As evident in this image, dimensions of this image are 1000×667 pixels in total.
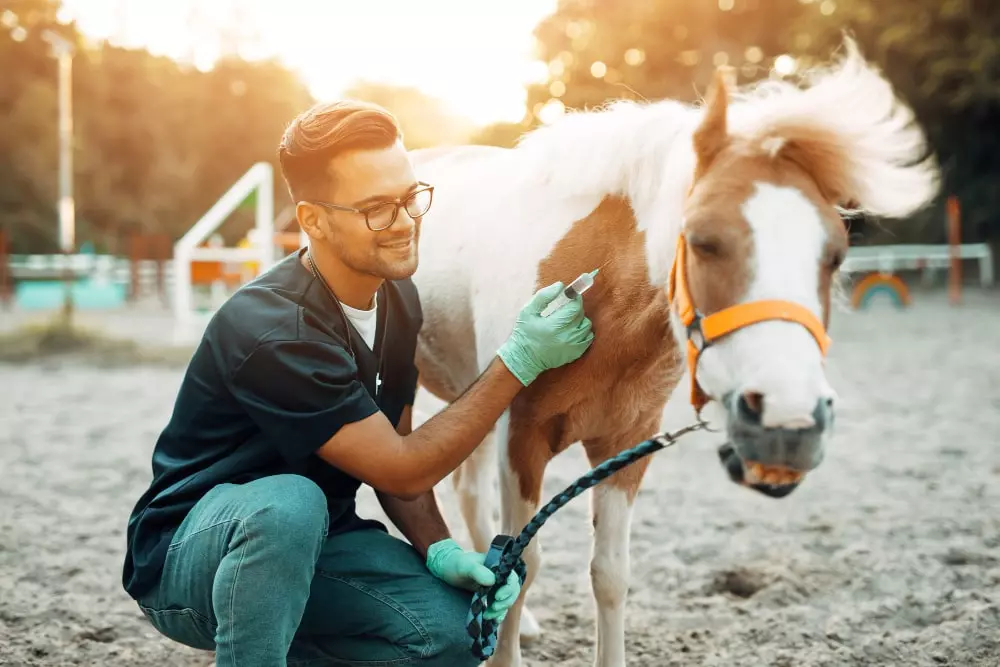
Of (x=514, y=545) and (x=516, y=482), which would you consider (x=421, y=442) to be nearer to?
(x=514, y=545)

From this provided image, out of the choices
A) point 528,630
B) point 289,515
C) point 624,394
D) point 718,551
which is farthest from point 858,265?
point 289,515

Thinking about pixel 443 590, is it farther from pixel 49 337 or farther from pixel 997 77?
pixel 997 77

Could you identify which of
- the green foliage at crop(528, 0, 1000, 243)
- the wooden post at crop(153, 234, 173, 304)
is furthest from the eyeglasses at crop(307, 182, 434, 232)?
the wooden post at crop(153, 234, 173, 304)

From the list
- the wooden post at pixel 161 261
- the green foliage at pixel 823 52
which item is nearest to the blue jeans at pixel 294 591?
the green foliage at pixel 823 52

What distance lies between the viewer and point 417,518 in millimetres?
2271

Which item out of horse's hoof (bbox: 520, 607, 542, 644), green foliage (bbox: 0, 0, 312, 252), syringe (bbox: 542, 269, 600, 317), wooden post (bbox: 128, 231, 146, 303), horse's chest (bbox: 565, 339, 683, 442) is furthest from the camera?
green foliage (bbox: 0, 0, 312, 252)

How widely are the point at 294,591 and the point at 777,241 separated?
1.17 metres

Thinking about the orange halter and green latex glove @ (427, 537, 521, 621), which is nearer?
the orange halter

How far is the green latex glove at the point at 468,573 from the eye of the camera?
2.03 m

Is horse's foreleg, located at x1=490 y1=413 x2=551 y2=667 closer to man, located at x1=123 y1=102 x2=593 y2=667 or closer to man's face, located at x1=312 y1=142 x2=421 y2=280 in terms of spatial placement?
man, located at x1=123 y1=102 x2=593 y2=667

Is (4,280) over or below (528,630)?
below

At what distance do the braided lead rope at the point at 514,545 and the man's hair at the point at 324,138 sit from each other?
0.87 meters

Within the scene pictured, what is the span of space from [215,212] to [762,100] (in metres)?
9.22

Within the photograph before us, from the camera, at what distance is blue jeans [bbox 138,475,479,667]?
176 centimetres
